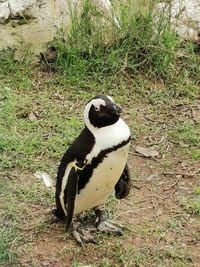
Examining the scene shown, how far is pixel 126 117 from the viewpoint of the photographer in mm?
4785

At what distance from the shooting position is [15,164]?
4148 millimetres

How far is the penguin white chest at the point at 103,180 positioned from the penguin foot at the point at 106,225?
14 centimetres

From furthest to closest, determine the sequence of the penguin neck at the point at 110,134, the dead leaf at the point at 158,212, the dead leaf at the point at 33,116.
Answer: the dead leaf at the point at 33,116 < the dead leaf at the point at 158,212 < the penguin neck at the point at 110,134

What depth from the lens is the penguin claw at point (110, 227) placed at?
11.6ft

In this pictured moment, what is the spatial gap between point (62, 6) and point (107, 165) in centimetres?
256

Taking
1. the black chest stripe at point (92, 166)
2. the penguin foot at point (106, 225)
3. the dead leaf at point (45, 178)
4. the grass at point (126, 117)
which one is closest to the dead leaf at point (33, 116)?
the grass at point (126, 117)

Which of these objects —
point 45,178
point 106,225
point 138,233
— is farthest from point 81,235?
point 45,178

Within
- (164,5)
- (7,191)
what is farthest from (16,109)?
(164,5)

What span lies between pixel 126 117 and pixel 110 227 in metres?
1.38

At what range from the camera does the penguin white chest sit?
3240 mm

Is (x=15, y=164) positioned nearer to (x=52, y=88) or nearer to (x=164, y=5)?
(x=52, y=88)

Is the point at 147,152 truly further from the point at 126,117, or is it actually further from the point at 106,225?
the point at 106,225

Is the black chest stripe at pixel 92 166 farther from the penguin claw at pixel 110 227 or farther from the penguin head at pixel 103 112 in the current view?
the penguin claw at pixel 110 227

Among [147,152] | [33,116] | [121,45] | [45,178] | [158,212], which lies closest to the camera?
[158,212]
